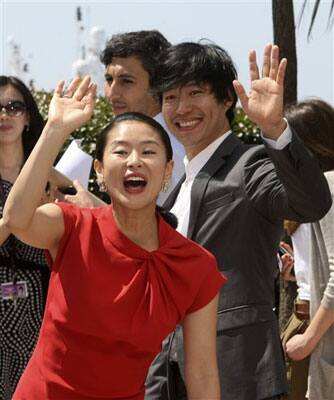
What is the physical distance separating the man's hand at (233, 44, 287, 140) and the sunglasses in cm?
185

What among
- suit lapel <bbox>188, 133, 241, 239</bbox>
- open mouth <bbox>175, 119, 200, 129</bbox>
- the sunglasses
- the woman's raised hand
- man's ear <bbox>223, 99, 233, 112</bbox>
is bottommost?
suit lapel <bbox>188, 133, 241, 239</bbox>

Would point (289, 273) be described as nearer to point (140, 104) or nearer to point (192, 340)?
point (140, 104)

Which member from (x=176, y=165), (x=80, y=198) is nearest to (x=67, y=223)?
(x=80, y=198)

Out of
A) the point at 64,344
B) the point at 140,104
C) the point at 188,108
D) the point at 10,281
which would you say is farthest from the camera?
the point at 140,104

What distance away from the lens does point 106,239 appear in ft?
11.3

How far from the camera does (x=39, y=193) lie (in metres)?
3.35

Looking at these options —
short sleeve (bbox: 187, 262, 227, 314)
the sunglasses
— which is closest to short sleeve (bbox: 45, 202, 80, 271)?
short sleeve (bbox: 187, 262, 227, 314)

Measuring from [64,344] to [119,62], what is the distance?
8.75 feet

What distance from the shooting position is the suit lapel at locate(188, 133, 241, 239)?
408 cm

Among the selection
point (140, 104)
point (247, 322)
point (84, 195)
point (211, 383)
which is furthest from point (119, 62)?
point (211, 383)

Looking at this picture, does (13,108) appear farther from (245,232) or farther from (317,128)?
(245,232)

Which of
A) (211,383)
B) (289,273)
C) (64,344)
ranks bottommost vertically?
(289,273)

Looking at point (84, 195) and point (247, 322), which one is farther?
point (84, 195)

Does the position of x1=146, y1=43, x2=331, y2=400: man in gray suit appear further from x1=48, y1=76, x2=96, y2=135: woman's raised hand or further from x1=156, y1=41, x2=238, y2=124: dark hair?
x1=48, y1=76, x2=96, y2=135: woman's raised hand
